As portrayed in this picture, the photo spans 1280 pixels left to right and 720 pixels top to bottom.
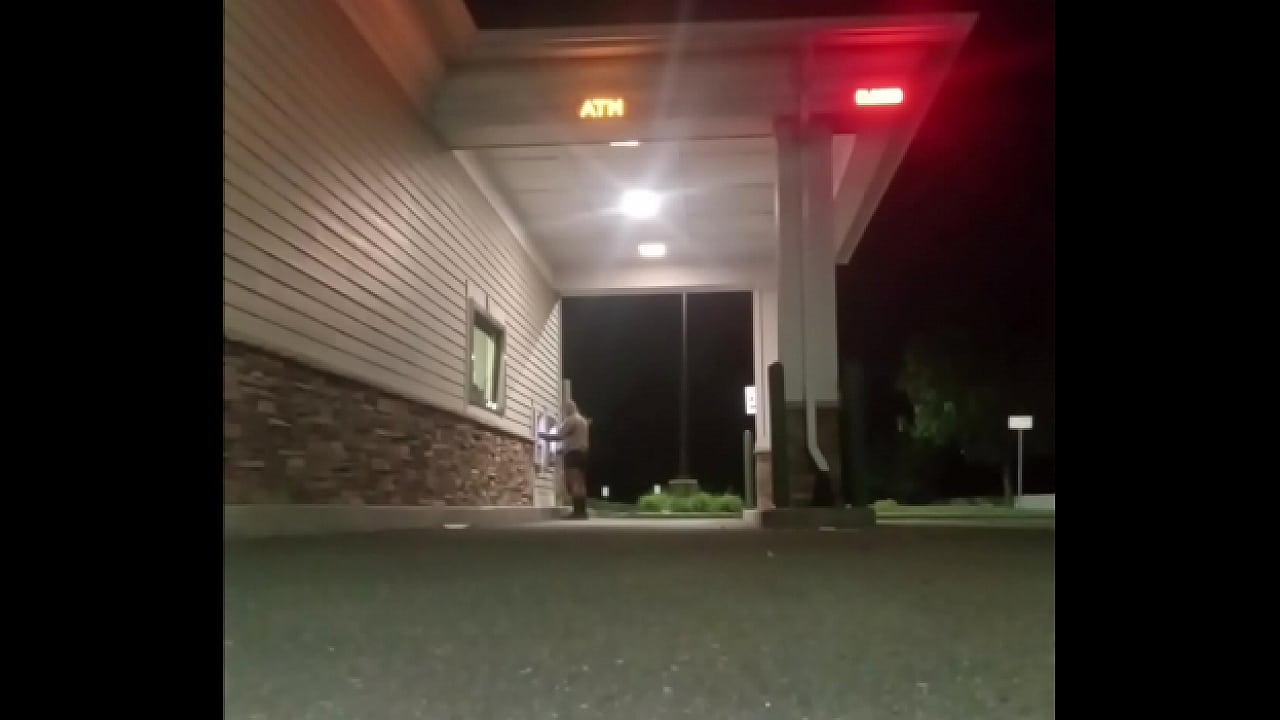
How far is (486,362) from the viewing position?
10875 millimetres

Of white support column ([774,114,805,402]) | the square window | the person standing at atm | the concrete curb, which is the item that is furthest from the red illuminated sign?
the person standing at atm

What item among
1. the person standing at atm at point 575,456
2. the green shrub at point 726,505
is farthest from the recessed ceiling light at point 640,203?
the green shrub at point 726,505

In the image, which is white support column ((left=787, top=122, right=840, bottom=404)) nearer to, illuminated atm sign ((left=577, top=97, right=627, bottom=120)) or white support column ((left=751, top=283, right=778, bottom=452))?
illuminated atm sign ((left=577, top=97, right=627, bottom=120))

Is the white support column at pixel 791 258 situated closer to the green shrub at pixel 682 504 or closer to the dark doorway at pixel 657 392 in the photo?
the green shrub at pixel 682 504

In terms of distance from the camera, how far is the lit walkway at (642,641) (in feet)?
3.84

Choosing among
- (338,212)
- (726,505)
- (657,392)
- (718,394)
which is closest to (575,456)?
(726,505)

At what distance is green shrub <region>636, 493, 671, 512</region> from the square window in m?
6.79

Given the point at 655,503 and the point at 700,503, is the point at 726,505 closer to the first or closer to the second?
the point at 700,503

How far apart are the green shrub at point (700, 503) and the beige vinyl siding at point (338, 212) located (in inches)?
299

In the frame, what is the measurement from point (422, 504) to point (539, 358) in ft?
18.6

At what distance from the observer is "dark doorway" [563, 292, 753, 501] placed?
38.2 metres

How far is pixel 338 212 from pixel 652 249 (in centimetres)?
695

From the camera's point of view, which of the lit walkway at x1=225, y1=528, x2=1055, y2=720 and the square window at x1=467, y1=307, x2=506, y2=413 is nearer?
Result: the lit walkway at x1=225, y1=528, x2=1055, y2=720
